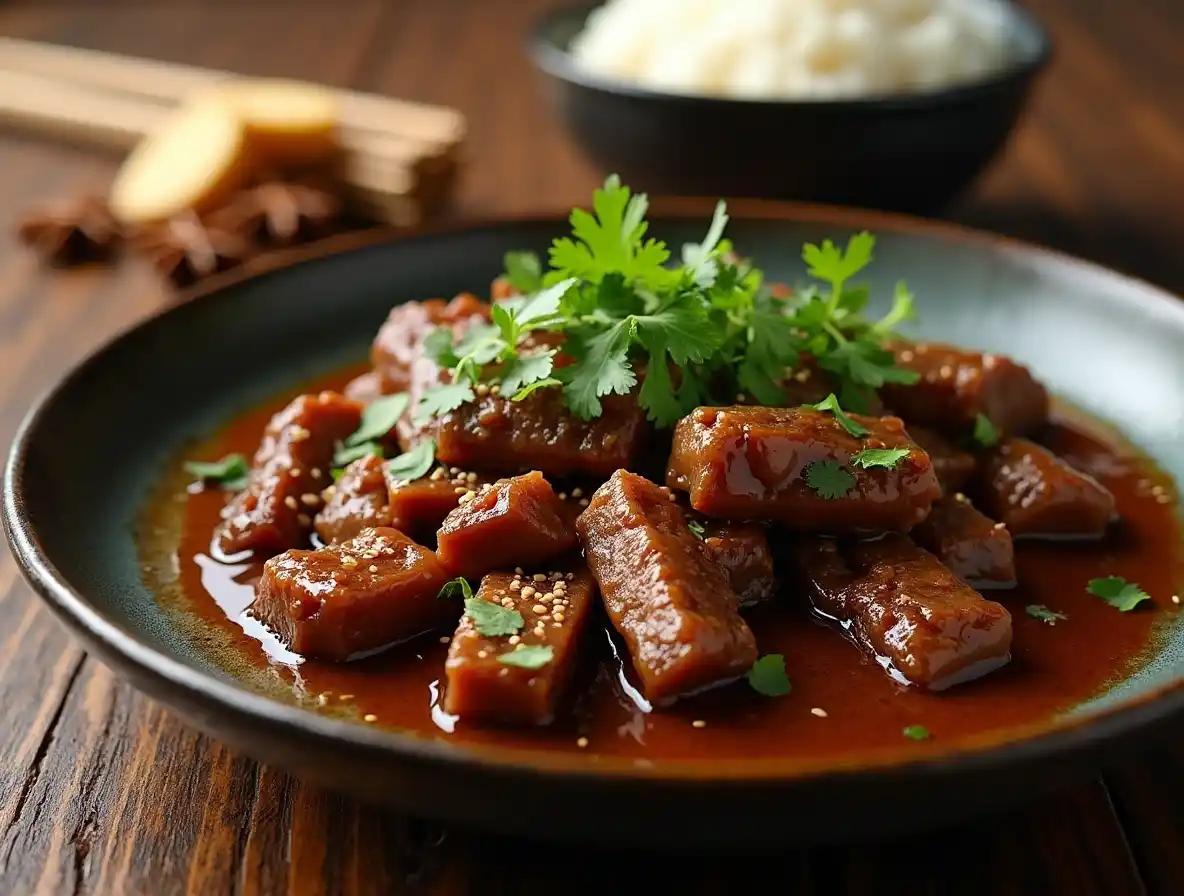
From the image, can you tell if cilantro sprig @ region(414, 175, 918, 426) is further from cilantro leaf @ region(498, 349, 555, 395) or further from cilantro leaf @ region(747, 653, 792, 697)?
cilantro leaf @ region(747, 653, 792, 697)

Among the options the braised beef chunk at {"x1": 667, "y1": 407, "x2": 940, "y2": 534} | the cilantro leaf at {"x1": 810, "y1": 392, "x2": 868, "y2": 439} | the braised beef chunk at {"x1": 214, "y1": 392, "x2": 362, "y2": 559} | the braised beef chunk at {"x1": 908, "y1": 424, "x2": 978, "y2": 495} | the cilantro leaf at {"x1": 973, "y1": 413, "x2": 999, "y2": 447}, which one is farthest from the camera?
the cilantro leaf at {"x1": 973, "y1": 413, "x2": 999, "y2": 447}

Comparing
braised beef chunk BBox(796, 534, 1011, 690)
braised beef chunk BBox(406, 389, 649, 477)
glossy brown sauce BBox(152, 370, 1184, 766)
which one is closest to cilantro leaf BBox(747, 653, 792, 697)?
glossy brown sauce BBox(152, 370, 1184, 766)

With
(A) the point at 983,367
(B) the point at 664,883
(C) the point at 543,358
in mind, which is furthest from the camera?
(A) the point at 983,367

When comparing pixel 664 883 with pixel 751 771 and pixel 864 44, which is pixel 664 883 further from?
pixel 864 44

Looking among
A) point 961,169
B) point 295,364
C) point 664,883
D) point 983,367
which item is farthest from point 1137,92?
point 664,883

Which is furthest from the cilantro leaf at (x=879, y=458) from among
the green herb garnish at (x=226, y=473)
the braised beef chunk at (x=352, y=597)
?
the green herb garnish at (x=226, y=473)

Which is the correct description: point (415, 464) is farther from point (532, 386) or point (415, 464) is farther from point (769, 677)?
point (769, 677)
